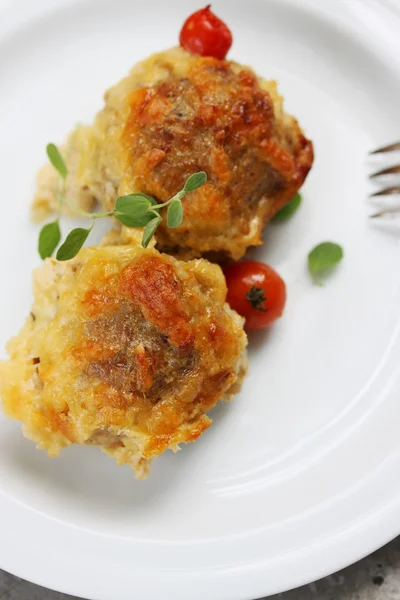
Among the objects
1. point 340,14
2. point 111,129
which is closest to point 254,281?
point 111,129

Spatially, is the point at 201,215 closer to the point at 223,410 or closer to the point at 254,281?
the point at 254,281

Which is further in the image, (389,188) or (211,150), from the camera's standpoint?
(389,188)

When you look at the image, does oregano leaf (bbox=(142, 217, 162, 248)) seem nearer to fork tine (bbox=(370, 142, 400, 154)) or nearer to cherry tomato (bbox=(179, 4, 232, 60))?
cherry tomato (bbox=(179, 4, 232, 60))

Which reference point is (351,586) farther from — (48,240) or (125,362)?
(48,240)

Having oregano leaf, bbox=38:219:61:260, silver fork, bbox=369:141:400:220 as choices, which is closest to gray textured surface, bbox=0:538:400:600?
oregano leaf, bbox=38:219:61:260

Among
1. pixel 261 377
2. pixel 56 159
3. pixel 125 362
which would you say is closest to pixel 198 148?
pixel 56 159

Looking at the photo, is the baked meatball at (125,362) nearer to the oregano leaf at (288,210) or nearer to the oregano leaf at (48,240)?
the oregano leaf at (48,240)

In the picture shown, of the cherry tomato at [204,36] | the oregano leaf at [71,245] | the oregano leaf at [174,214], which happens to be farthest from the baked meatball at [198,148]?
the oregano leaf at [71,245]
